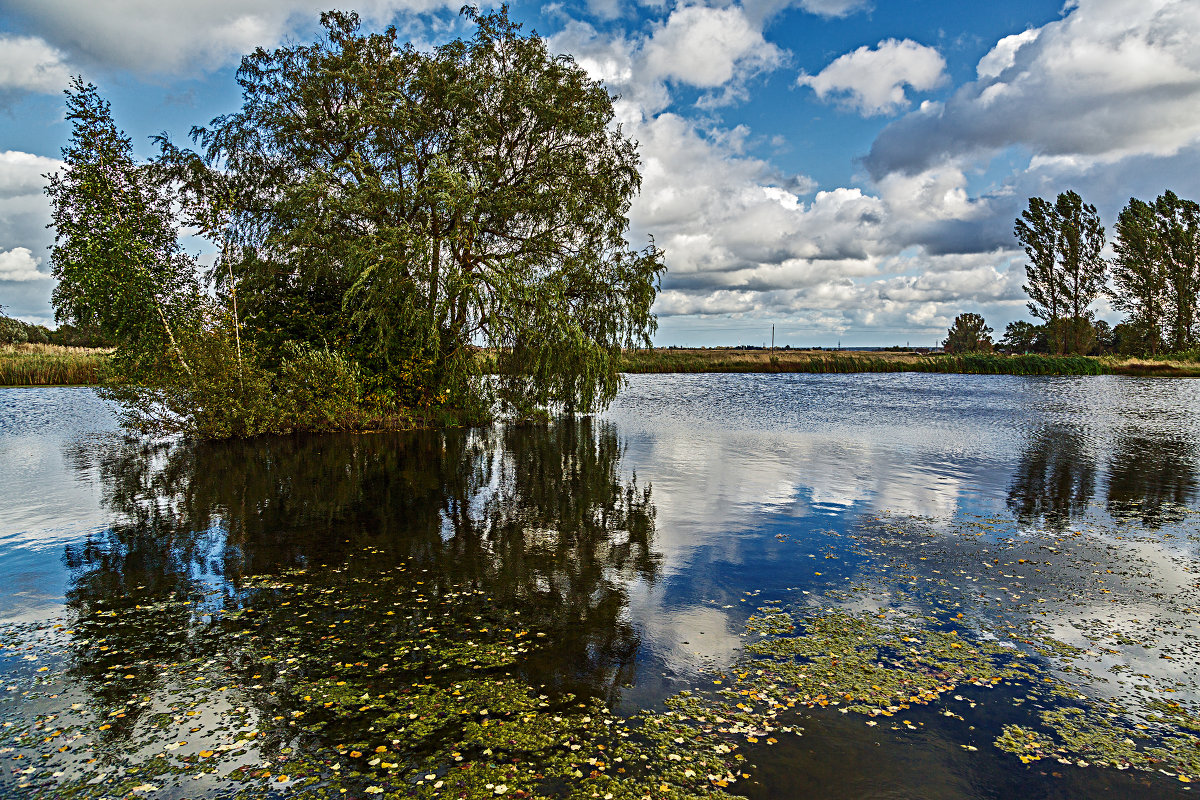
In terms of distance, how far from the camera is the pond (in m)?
4.52

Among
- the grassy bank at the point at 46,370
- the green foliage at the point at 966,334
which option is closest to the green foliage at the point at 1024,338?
the green foliage at the point at 966,334

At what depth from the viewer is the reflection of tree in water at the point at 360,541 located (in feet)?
21.0

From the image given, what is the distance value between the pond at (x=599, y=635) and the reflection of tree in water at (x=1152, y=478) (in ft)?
0.52

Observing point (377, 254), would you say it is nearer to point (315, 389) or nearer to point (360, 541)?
point (315, 389)

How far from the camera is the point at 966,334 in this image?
9881 cm

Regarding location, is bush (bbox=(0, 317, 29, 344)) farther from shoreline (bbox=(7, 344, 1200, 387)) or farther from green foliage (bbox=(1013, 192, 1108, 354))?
green foliage (bbox=(1013, 192, 1108, 354))

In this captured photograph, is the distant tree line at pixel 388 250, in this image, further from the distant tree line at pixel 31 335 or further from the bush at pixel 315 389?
the distant tree line at pixel 31 335

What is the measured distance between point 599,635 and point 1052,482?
43.1ft

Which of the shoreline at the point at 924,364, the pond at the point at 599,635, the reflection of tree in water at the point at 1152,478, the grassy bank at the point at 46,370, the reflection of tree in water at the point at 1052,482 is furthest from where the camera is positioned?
the shoreline at the point at 924,364

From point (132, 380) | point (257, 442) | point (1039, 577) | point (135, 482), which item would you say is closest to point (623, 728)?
point (1039, 577)

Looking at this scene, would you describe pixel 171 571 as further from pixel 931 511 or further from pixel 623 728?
pixel 931 511

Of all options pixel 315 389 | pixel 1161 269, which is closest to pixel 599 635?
pixel 315 389

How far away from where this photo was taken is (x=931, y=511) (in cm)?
1186

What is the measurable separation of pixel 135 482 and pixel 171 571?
299 inches
